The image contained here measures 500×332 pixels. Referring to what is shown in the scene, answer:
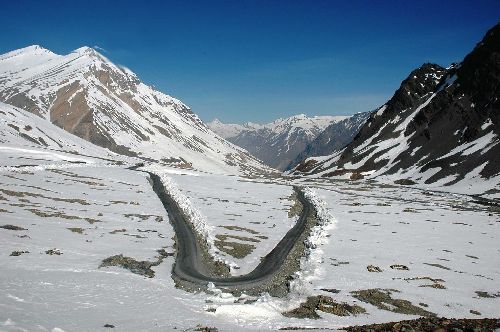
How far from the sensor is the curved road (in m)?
33.2

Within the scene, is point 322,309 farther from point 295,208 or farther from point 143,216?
point 295,208

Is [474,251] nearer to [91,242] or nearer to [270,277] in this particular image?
[270,277]

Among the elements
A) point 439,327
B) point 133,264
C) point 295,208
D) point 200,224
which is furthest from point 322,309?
point 295,208

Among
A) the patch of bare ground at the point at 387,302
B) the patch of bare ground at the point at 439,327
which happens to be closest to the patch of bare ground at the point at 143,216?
the patch of bare ground at the point at 387,302

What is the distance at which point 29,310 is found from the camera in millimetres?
19703

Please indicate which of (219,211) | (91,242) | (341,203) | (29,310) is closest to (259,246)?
(91,242)

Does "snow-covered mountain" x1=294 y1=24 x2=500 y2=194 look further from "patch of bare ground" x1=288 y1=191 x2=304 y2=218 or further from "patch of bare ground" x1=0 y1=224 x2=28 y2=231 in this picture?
"patch of bare ground" x1=0 y1=224 x2=28 y2=231

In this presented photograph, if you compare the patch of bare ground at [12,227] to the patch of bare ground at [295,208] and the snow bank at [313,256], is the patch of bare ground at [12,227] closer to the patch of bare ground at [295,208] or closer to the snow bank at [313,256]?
the snow bank at [313,256]

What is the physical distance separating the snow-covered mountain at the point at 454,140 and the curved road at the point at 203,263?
8224 centimetres

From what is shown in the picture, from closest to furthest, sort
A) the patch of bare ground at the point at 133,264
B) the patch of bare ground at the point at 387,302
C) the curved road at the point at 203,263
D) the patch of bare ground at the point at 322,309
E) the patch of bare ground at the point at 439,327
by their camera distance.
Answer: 1. the patch of bare ground at the point at 439,327
2. the patch of bare ground at the point at 322,309
3. the patch of bare ground at the point at 387,302
4. the patch of bare ground at the point at 133,264
5. the curved road at the point at 203,263

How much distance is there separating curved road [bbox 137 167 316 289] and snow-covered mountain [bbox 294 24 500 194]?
8224 cm

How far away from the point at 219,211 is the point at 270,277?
35955mm

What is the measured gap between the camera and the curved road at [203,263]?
33.2 meters

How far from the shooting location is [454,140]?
155500 millimetres
